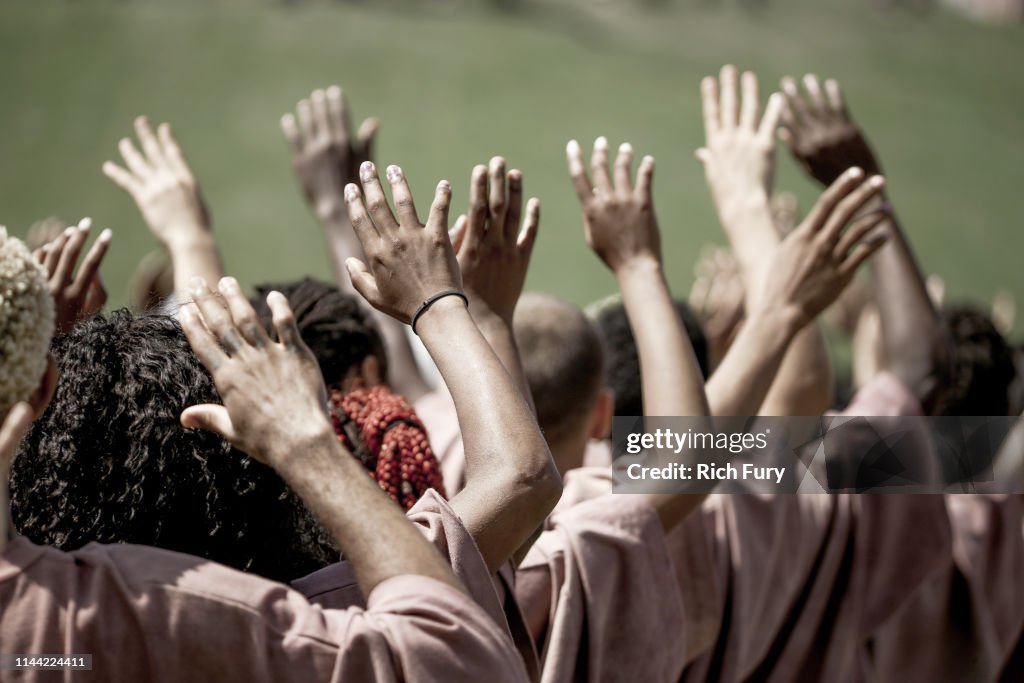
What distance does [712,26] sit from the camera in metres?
5.71

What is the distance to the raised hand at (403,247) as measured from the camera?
114cm

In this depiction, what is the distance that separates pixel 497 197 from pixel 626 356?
898 mm

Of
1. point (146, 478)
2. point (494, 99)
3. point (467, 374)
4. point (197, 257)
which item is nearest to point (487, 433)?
point (467, 374)

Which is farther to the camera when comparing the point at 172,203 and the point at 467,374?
the point at 172,203

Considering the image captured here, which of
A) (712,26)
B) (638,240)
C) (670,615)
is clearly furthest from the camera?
(712,26)

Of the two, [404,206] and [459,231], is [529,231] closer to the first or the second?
[459,231]

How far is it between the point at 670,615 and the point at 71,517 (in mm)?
798

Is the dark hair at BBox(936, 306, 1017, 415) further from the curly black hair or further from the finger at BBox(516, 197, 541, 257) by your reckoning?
the curly black hair

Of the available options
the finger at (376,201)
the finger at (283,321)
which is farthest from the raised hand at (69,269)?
the finger at (283,321)

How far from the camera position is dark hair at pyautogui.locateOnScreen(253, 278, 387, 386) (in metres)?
1.68

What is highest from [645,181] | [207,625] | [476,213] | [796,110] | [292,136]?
[292,136]

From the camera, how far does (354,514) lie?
2.98ft

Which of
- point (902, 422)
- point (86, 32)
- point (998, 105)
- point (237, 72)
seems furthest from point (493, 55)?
point (902, 422)

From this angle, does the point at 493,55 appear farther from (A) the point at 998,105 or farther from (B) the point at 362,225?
(B) the point at 362,225
